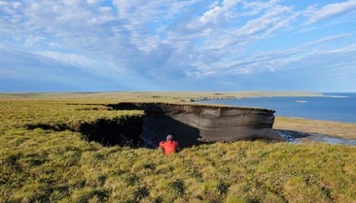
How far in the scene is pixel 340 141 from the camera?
47000 mm

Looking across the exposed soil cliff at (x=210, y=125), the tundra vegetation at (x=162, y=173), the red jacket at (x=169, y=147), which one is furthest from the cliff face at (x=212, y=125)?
the tundra vegetation at (x=162, y=173)

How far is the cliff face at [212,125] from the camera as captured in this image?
1577 inches

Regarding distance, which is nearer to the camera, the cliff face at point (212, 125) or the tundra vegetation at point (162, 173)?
the tundra vegetation at point (162, 173)

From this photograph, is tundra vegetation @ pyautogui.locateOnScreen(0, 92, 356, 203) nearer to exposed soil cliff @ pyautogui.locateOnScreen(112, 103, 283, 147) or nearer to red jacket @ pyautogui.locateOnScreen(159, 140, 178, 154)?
red jacket @ pyautogui.locateOnScreen(159, 140, 178, 154)

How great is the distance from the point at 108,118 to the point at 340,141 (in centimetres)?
3796

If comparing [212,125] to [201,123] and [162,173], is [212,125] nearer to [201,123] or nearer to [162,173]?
[201,123]

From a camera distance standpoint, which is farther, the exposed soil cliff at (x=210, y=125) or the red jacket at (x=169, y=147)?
the exposed soil cliff at (x=210, y=125)

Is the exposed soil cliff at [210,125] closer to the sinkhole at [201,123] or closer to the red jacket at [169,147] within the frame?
the sinkhole at [201,123]

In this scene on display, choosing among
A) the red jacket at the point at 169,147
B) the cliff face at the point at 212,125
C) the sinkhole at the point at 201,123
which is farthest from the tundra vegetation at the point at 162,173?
the cliff face at the point at 212,125

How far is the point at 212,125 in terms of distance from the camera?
40844 millimetres

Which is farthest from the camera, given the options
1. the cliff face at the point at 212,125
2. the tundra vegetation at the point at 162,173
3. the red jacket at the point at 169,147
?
the cliff face at the point at 212,125

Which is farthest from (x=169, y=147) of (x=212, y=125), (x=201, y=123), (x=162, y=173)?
(x=201, y=123)

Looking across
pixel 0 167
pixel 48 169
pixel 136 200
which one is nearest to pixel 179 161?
pixel 136 200

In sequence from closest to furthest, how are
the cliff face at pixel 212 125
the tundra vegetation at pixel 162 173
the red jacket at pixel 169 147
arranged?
the tundra vegetation at pixel 162 173 < the red jacket at pixel 169 147 < the cliff face at pixel 212 125
